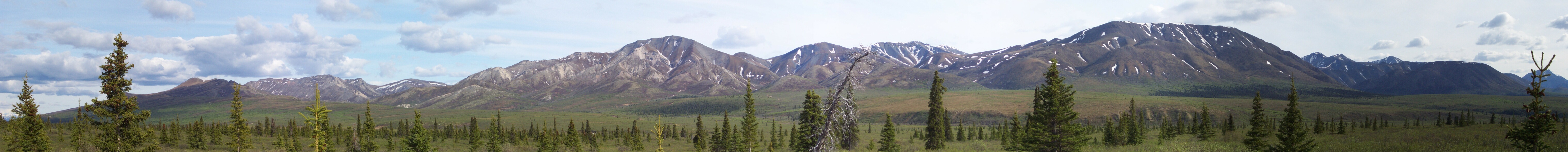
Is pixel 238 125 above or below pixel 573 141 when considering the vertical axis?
above

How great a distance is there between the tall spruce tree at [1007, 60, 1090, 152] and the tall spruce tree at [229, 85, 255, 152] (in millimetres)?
49644

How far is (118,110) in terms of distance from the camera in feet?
107

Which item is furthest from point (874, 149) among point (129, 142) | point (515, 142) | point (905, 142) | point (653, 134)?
point (653, 134)

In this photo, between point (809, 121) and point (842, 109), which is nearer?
point (842, 109)

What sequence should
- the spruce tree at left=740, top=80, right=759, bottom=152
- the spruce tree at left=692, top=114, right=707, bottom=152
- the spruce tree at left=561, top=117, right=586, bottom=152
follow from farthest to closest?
1. the spruce tree at left=692, top=114, right=707, bottom=152
2. the spruce tree at left=561, top=117, right=586, bottom=152
3. the spruce tree at left=740, top=80, right=759, bottom=152

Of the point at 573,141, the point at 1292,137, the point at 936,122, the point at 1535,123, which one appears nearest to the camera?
the point at 1535,123

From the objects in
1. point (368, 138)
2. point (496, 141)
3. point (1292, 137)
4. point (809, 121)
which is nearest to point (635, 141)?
point (496, 141)

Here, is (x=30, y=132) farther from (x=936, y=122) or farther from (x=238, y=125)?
(x=936, y=122)

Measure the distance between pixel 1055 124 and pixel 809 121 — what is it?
1742 cm

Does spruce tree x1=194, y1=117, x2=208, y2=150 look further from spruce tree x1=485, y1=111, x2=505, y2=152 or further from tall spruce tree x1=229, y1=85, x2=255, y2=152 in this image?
spruce tree x1=485, y1=111, x2=505, y2=152

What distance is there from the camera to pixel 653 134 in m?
172

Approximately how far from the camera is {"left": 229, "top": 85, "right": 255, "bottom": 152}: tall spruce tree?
50.4 meters

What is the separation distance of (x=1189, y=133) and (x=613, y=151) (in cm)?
7029

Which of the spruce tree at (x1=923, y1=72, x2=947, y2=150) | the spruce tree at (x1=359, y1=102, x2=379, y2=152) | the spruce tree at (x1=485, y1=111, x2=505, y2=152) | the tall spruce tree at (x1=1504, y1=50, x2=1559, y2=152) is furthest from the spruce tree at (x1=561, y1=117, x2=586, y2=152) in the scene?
the tall spruce tree at (x1=1504, y1=50, x2=1559, y2=152)
